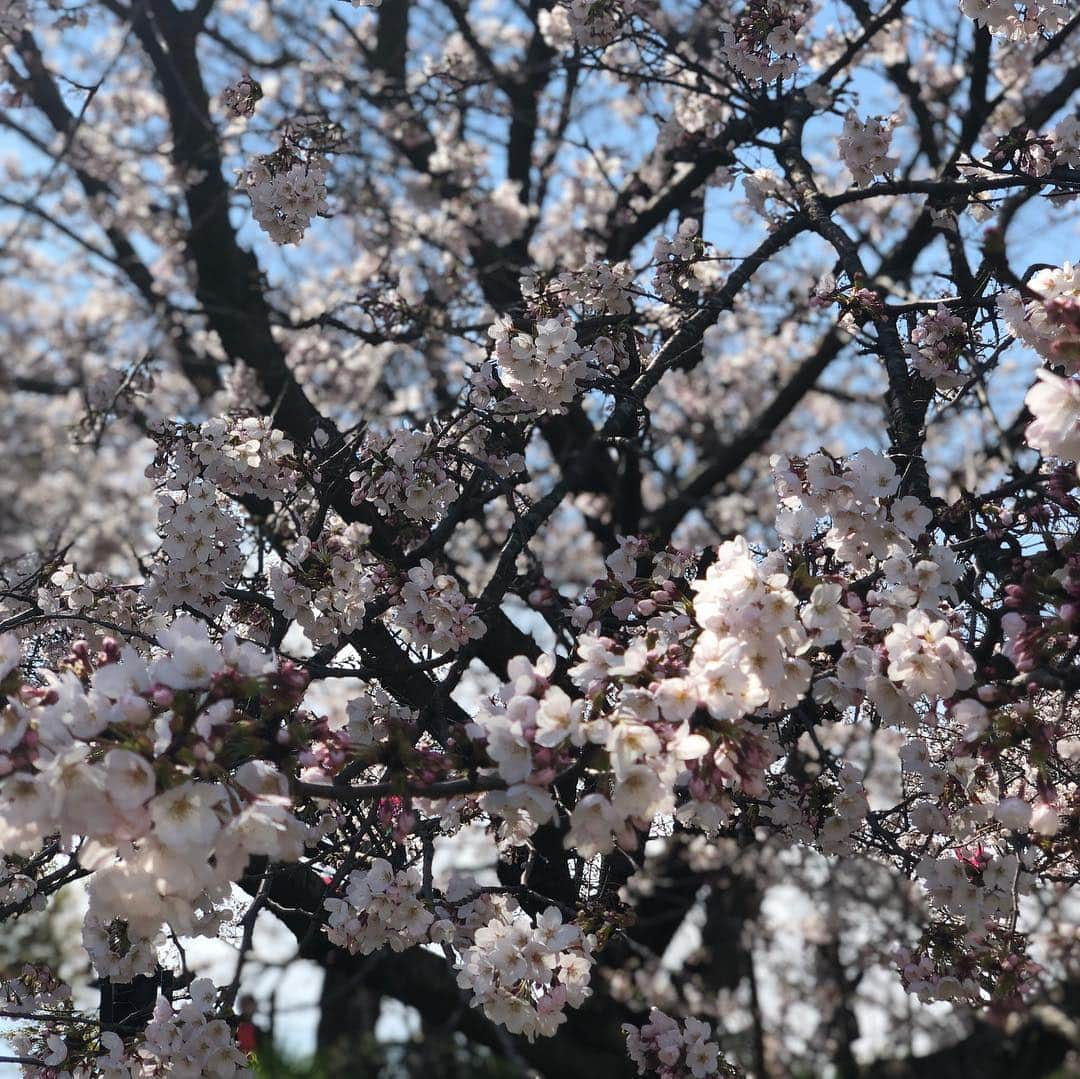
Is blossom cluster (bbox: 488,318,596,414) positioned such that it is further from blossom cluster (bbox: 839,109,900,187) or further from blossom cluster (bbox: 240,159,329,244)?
blossom cluster (bbox: 839,109,900,187)

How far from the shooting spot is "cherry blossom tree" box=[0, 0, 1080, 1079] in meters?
1.73

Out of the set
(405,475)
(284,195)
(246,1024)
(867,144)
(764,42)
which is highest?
(764,42)

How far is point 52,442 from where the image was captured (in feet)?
33.9

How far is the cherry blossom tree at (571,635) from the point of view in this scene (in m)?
1.73

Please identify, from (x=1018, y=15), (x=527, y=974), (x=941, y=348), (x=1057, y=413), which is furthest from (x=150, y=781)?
(x=1018, y=15)

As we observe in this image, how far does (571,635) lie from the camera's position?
3.11 m

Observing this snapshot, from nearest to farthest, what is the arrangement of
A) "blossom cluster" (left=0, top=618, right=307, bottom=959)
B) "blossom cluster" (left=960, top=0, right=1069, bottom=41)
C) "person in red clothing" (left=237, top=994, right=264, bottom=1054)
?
"blossom cluster" (left=0, top=618, right=307, bottom=959) → "person in red clothing" (left=237, top=994, right=264, bottom=1054) → "blossom cluster" (left=960, top=0, right=1069, bottom=41)

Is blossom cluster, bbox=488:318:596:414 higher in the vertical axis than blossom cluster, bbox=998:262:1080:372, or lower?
higher

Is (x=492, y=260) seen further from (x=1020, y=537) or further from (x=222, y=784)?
(x=222, y=784)

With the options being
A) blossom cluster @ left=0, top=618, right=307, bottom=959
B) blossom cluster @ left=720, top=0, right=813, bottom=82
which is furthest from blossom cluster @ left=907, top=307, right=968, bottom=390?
blossom cluster @ left=0, top=618, right=307, bottom=959

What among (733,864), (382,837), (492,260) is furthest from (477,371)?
(492,260)

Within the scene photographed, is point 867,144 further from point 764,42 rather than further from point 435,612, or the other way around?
point 435,612

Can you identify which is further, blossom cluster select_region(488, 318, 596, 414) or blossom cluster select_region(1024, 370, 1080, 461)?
blossom cluster select_region(488, 318, 596, 414)

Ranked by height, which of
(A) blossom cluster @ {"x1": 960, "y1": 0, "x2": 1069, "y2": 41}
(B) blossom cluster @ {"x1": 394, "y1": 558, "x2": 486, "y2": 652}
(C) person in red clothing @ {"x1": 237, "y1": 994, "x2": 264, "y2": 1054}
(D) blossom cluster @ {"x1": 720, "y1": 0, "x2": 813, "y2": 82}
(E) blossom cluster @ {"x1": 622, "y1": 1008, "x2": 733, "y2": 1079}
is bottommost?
(E) blossom cluster @ {"x1": 622, "y1": 1008, "x2": 733, "y2": 1079}
